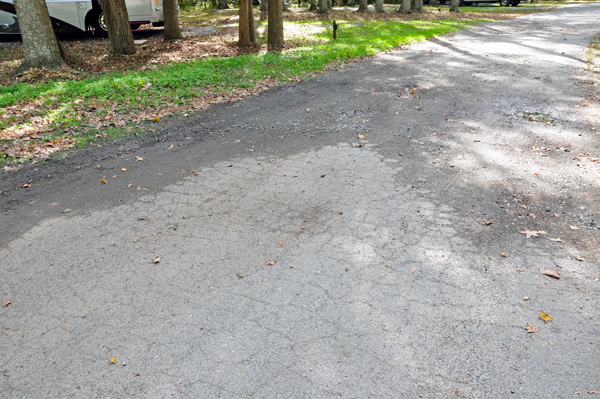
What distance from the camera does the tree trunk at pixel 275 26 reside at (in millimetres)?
13203

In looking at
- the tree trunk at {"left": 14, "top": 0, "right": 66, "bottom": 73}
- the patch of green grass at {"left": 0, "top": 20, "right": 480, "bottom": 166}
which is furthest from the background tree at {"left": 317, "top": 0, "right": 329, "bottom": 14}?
the tree trunk at {"left": 14, "top": 0, "right": 66, "bottom": 73}

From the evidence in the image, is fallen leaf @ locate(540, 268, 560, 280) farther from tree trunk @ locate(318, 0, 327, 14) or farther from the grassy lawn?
tree trunk @ locate(318, 0, 327, 14)

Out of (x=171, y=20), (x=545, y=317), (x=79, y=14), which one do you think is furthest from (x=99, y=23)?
(x=545, y=317)

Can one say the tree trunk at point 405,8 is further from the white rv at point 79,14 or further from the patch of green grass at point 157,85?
the white rv at point 79,14

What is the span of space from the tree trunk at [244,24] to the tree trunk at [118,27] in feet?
11.7

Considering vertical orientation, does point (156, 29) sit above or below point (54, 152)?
above

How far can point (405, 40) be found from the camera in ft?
52.7

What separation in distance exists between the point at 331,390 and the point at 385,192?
2847 millimetres

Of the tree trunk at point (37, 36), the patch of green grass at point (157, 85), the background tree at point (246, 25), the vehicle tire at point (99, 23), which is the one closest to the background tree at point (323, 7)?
the patch of green grass at point (157, 85)

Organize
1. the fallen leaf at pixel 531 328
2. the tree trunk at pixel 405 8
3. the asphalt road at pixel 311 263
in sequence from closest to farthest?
the asphalt road at pixel 311 263
the fallen leaf at pixel 531 328
the tree trunk at pixel 405 8

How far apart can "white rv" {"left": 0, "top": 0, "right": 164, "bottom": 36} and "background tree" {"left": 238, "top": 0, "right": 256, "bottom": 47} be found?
518 centimetres

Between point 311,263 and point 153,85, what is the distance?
7485 millimetres

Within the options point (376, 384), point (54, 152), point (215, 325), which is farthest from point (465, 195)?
point (54, 152)

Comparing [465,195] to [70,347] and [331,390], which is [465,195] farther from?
[70,347]
